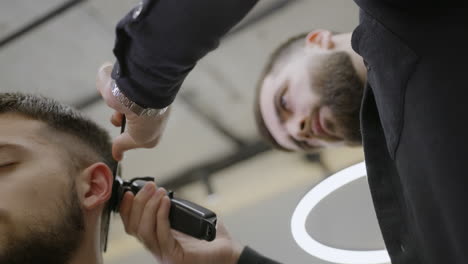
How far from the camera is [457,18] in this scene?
704 millimetres

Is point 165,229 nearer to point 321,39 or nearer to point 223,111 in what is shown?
point 321,39

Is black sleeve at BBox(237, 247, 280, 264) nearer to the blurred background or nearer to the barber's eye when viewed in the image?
the blurred background

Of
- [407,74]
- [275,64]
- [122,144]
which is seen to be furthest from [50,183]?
[275,64]

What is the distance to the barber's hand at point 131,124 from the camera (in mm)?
957

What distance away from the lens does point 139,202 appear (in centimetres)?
136

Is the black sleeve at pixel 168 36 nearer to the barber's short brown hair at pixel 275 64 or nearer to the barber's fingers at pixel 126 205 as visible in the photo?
the barber's fingers at pixel 126 205

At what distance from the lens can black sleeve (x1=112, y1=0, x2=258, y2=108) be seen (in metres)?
0.70

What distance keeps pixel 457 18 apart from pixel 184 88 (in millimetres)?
2239

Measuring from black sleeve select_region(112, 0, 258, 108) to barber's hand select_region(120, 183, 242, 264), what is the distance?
604 millimetres

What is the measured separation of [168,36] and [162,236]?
786 millimetres

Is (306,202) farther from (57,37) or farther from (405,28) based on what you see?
(57,37)

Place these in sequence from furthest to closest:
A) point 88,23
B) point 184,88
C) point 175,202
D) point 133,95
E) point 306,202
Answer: point 184,88, point 88,23, point 306,202, point 175,202, point 133,95

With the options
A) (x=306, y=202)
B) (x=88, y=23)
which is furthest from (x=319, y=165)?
(x=88, y=23)

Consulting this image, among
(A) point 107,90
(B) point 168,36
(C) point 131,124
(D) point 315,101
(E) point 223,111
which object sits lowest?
(E) point 223,111
